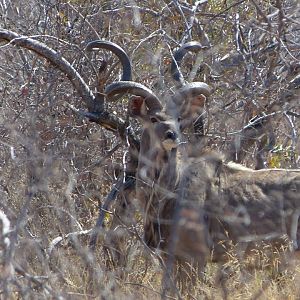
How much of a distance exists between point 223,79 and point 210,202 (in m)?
Answer: 1.17

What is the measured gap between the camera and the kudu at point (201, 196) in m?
6.64

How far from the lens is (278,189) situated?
6.89 metres

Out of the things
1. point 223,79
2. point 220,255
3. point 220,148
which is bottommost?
point 220,255

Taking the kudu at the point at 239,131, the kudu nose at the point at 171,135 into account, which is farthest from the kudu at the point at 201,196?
the kudu at the point at 239,131

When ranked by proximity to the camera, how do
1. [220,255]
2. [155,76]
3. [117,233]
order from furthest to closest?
[155,76], [220,255], [117,233]

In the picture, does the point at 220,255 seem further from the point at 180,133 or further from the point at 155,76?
the point at 155,76

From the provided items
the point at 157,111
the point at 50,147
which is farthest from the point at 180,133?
the point at 50,147

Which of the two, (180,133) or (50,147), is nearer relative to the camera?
(180,133)

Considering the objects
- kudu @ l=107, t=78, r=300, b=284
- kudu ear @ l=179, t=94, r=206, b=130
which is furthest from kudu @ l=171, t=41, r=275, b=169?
kudu @ l=107, t=78, r=300, b=284

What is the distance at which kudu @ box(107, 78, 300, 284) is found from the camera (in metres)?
6.64

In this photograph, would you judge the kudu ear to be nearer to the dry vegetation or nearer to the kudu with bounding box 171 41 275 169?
the kudu with bounding box 171 41 275 169

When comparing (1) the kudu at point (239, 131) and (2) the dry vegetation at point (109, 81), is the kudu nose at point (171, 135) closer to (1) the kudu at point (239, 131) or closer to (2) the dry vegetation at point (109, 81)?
(1) the kudu at point (239, 131)

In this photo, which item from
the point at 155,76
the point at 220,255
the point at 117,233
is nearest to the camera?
the point at 117,233

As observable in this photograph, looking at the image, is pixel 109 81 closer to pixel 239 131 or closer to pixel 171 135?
pixel 171 135
